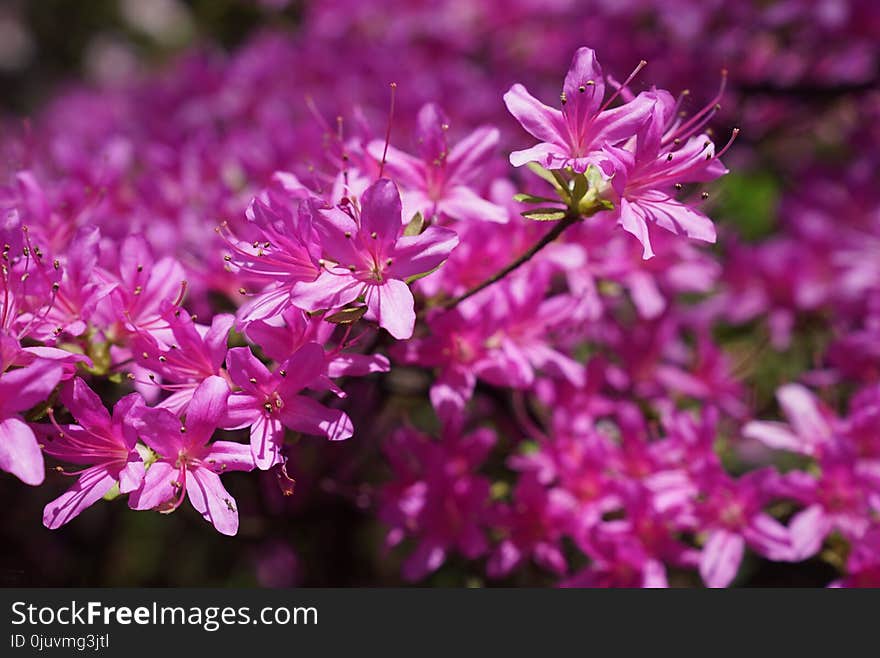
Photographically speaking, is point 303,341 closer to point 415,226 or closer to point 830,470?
point 415,226

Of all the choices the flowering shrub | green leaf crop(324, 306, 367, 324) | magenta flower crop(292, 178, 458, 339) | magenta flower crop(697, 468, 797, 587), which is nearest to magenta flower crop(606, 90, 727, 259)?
the flowering shrub

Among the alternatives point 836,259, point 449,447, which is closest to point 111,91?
point 449,447

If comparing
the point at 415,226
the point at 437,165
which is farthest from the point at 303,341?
the point at 437,165

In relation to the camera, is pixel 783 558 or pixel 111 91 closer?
pixel 783 558

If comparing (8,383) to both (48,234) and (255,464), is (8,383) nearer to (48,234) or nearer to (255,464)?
(255,464)

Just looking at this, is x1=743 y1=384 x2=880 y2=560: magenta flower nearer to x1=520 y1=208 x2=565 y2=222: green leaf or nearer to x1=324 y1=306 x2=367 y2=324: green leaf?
x1=520 y1=208 x2=565 y2=222: green leaf

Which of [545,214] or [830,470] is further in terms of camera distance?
[830,470]

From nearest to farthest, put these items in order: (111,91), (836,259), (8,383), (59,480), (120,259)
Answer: (8,383), (120,259), (59,480), (836,259), (111,91)
